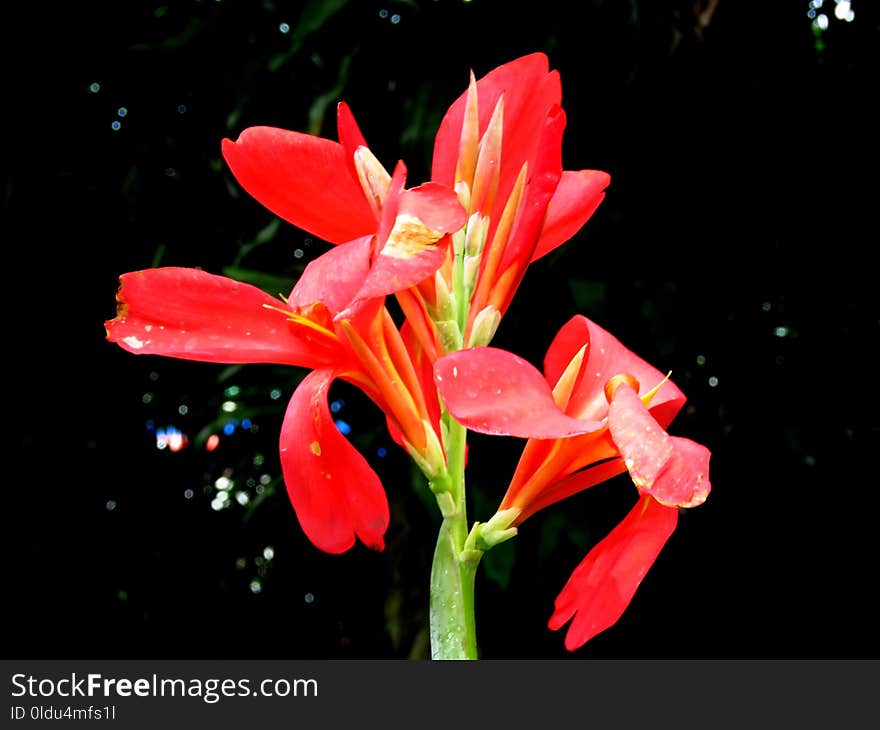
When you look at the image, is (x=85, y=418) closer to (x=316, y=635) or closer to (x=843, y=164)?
(x=316, y=635)

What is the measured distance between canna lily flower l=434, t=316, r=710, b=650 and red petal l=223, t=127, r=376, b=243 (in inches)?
5.0

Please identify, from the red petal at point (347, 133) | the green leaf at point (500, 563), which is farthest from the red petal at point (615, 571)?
the green leaf at point (500, 563)

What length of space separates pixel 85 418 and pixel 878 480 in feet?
4.38

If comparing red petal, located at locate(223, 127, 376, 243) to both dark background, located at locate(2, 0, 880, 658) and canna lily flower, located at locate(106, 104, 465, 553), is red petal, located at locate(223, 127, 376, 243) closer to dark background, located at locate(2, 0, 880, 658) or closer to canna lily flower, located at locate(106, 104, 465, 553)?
canna lily flower, located at locate(106, 104, 465, 553)

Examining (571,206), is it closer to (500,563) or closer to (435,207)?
(435,207)

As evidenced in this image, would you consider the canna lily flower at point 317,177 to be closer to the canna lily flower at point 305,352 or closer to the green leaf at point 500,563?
the canna lily flower at point 305,352

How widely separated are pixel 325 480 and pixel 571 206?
19 cm

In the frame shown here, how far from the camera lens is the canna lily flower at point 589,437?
15.3 inches

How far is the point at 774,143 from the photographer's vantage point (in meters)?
1.54

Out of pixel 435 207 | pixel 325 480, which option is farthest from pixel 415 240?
pixel 325 480

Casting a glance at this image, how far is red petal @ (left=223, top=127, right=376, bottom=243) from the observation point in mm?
484

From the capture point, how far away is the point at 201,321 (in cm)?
47

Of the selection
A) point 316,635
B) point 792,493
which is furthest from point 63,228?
point 792,493

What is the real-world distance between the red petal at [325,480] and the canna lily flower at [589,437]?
63mm
